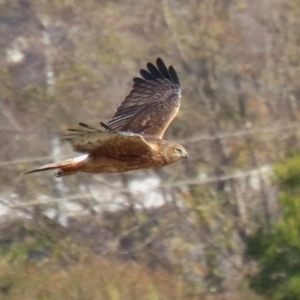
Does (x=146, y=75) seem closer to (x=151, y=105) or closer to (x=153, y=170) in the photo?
(x=151, y=105)

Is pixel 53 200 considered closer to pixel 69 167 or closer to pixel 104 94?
pixel 104 94

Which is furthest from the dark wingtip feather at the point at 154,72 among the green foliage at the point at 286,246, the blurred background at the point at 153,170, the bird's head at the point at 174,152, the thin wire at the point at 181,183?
the thin wire at the point at 181,183

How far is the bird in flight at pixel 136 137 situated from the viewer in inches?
244

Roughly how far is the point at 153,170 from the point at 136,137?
12206 millimetres

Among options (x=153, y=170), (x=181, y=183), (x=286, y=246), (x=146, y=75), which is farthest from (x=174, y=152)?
(x=181, y=183)

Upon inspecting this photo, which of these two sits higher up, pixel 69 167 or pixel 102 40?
pixel 102 40

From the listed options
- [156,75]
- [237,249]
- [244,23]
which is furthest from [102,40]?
[156,75]

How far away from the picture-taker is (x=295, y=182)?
13.8 m

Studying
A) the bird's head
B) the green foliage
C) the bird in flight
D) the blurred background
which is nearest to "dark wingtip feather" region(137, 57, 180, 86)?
the bird in flight

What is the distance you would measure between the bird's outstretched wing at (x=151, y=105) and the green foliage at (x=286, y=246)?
19.0 ft

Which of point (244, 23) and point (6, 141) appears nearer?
point (6, 141)

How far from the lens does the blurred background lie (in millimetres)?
16625

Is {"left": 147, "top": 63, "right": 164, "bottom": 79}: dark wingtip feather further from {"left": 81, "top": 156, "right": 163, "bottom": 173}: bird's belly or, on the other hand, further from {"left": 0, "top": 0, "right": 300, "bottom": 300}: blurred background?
{"left": 0, "top": 0, "right": 300, "bottom": 300}: blurred background

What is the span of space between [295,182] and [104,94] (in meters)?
5.79
